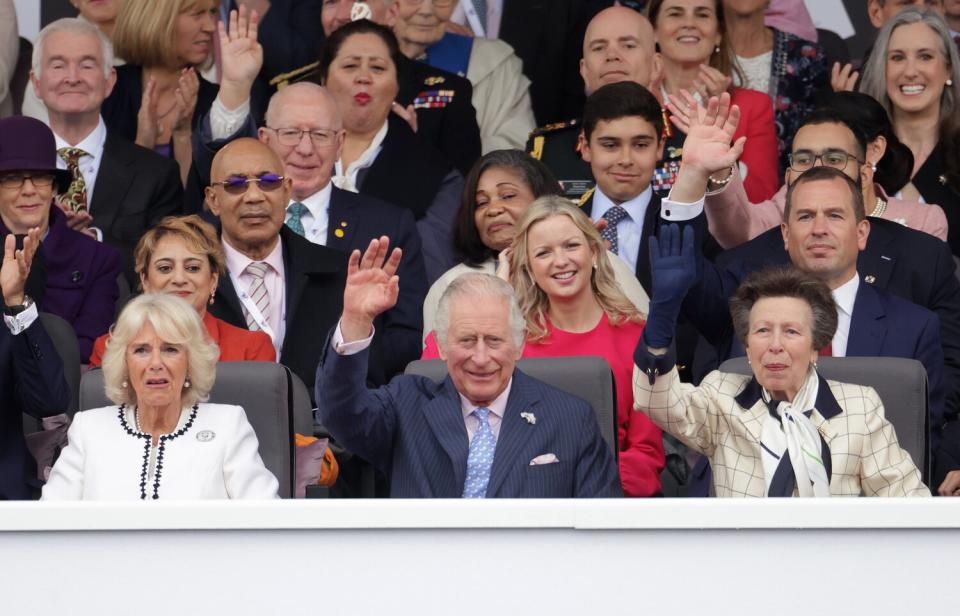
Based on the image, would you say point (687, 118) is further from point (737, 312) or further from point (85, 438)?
point (85, 438)

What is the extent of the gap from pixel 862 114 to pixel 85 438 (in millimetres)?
2735

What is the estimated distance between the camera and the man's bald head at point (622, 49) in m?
6.00

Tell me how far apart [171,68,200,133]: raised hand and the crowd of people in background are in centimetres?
4

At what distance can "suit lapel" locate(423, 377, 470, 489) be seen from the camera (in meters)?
3.92

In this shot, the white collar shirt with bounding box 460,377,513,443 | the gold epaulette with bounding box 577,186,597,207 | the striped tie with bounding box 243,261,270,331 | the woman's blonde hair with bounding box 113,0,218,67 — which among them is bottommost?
the white collar shirt with bounding box 460,377,513,443

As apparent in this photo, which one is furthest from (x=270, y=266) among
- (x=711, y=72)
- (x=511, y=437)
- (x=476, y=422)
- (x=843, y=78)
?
(x=843, y=78)

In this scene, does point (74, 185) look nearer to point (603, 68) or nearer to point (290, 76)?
point (290, 76)

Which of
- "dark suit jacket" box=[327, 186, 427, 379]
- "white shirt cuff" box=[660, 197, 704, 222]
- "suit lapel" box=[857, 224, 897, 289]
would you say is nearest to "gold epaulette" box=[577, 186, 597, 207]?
"dark suit jacket" box=[327, 186, 427, 379]

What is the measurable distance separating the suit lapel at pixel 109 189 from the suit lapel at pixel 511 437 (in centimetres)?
219

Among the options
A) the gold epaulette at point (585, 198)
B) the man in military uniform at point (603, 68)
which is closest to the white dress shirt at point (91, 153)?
the man in military uniform at point (603, 68)

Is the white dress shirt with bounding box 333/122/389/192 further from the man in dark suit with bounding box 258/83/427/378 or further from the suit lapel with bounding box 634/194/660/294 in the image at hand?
the suit lapel with bounding box 634/194/660/294

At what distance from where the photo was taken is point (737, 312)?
4.20 meters

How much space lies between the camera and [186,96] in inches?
241

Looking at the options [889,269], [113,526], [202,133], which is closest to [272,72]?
[202,133]
